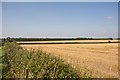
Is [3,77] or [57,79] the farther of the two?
[3,77]

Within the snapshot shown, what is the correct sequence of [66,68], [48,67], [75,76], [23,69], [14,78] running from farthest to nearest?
[23,69]
[14,78]
[48,67]
[66,68]
[75,76]

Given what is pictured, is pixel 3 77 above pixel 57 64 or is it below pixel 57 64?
below

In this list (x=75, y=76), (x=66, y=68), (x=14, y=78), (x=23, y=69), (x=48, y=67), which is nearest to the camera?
(x=75, y=76)

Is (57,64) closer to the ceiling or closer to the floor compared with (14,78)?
closer to the ceiling

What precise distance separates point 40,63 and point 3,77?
6.21 feet

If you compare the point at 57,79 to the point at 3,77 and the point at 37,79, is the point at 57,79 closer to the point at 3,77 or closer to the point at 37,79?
the point at 37,79

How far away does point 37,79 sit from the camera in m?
10.6

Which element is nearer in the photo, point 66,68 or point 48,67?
point 66,68

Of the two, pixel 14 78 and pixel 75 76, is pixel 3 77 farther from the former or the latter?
pixel 75 76

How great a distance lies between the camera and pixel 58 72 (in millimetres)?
10039

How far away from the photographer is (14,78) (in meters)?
12.1

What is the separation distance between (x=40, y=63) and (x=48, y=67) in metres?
1.52

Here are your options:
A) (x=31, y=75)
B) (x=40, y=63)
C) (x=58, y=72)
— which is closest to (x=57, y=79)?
(x=58, y=72)

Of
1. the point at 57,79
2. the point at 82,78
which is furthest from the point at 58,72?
the point at 82,78
